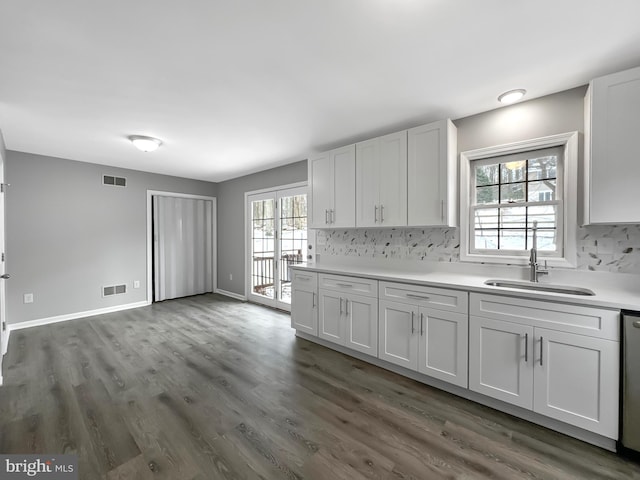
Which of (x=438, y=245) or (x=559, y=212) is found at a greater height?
(x=559, y=212)

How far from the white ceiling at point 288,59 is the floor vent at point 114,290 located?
2.59 metres

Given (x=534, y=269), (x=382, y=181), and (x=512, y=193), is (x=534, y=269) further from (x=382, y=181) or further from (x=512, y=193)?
(x=382, y=181)

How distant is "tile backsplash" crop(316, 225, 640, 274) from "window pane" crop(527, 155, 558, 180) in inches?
20.4

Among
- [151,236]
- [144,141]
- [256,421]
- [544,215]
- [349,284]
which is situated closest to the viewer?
[256,421]

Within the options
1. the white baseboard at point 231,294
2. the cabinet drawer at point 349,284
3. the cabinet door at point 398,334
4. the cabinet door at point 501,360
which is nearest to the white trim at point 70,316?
the white baseboard at point 231,294

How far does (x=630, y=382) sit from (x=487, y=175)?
5.95 ft

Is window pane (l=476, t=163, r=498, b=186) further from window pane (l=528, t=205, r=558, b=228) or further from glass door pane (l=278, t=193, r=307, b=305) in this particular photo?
glass door pane (l=278, t=193, r=307, b=305)

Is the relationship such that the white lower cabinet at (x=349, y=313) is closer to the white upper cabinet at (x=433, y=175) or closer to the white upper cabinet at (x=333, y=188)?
the white upper cabinet at (x=333, y=188)

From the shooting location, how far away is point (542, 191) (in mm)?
2416

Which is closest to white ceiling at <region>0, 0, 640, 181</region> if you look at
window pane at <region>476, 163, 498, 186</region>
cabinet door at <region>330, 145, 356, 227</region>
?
cabinet door at <region>330, 145, 356, 227</region>

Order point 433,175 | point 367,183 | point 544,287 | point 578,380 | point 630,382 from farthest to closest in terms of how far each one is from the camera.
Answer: point 367,183
point 433,175
point 544,287
point 578,380
point 630,382

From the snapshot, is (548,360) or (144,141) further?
(144,141)

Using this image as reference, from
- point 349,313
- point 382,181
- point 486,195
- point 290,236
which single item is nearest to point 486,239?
point 486,195

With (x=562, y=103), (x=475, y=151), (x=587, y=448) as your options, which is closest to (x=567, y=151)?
(x=562, y=103)
